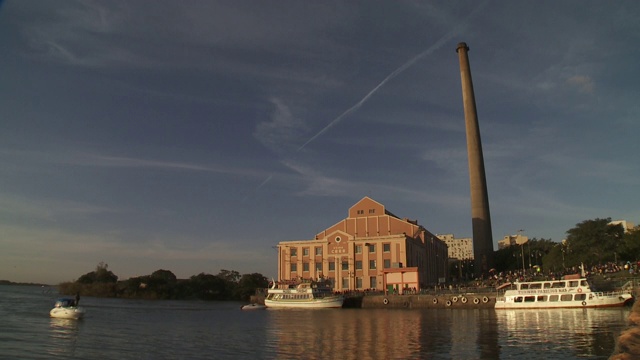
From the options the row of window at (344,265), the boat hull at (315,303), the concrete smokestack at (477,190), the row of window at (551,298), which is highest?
the concrete smokestack at (477,190)

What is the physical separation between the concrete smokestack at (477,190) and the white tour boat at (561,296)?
3933 centimetres

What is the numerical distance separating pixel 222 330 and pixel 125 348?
13.2m

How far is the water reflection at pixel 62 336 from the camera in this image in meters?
28.0

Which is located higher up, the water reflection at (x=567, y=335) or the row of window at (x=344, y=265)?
the row of window at (x=344, y=265)

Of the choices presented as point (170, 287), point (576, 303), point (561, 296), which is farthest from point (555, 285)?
point (170, 287)

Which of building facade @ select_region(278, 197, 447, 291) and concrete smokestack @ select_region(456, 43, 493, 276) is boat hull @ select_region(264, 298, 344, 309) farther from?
concrete smokestack @ select_region(456, 43, 493, 276)

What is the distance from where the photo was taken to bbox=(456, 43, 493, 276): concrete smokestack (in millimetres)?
102125

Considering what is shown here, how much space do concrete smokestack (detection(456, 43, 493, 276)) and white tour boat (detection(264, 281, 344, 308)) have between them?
3575 cm

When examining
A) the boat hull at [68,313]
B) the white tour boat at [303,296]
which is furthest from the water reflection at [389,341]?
the white tour boat at [303,296]

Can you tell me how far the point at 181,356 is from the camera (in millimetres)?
26094

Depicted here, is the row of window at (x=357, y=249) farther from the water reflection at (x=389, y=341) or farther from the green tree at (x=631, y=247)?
the water reflection at (x=389, y=341)

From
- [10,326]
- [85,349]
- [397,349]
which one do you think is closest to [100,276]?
[10,326]

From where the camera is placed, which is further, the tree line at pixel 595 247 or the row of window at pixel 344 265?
the row of window at pixel 344 265

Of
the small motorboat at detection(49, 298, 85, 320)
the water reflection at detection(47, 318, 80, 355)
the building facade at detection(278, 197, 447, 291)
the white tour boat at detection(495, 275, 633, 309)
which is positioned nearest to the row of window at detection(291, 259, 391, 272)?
the building facade at detection(278, 197, 447, 291)
